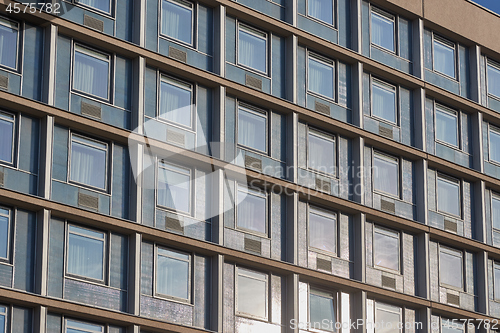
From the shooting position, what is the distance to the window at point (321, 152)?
111ft

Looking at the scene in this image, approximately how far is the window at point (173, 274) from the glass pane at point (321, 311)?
477 centimetres

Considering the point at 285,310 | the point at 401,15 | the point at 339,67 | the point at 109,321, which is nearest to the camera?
the point at 109,321

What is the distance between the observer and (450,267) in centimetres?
3694

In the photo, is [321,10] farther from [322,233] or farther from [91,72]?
[91,72]

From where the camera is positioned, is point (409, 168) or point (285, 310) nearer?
point (285, 310)

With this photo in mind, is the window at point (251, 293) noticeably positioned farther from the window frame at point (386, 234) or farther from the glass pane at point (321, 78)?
the glass pane at point (321, 78)

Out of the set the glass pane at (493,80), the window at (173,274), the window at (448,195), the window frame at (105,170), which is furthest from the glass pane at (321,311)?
the glass pane at (493,80)

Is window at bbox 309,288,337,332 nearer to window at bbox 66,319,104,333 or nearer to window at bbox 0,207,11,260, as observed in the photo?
window at bbox 66,319,104,333

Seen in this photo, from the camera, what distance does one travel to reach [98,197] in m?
28.2

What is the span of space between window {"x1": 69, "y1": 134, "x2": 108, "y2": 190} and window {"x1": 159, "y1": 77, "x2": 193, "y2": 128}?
8.21ft

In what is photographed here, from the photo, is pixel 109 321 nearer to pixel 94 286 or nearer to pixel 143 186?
pixel 94 286

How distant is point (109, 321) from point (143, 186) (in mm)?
4026

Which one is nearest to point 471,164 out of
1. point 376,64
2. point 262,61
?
point 376,64

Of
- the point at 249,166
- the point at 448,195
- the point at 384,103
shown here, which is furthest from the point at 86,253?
the point at 448,195
